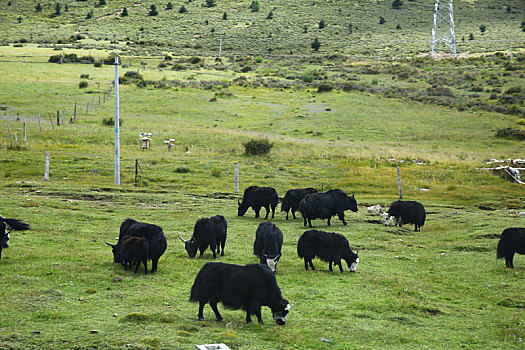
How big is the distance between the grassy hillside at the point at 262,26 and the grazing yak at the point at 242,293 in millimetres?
106886

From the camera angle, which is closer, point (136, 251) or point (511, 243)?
point (136, 251)

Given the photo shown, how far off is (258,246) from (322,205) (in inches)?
302

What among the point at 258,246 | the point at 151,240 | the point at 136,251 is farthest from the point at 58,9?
the point at 136,251

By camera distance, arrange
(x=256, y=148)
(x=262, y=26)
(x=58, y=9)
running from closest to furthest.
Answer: (x=256, y=148) < (x=262, y=26) < (x=58, y=9)

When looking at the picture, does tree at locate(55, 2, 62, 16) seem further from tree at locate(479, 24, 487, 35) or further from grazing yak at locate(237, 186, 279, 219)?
grazing yak at locate(237, 186, 279, 219)

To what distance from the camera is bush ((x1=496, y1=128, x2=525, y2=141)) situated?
59656 mm

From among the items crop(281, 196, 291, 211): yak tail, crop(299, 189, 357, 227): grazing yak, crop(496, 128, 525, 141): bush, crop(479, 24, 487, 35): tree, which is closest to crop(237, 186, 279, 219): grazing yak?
crop(281, 196, 291, 211): yak tail

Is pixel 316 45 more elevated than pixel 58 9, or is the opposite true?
pixel 58 9

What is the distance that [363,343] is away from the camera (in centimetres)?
995

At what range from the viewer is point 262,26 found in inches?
5945

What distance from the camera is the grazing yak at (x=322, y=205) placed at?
23.2m

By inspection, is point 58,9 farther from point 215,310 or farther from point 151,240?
point 215,310

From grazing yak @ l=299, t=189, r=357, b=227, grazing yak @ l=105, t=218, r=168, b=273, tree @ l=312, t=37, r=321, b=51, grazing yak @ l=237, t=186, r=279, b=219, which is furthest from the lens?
tree @ l=312, t=37, r=321, b=51

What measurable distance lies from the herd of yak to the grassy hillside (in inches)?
3764
